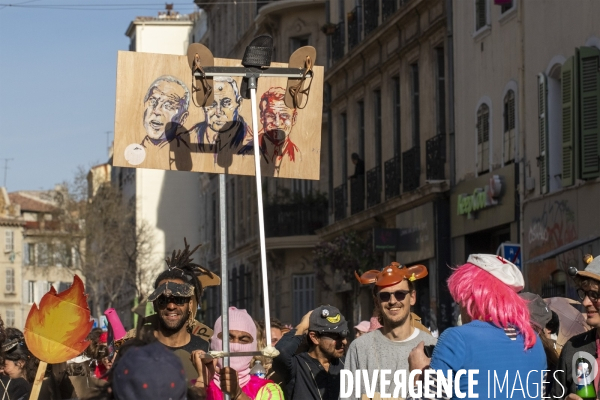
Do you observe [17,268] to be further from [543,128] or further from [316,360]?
[316,360]

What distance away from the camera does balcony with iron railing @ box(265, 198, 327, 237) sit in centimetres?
3728

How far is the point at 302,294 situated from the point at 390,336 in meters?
31.2

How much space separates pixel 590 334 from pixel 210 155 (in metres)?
2.53

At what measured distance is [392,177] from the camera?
2862 cm

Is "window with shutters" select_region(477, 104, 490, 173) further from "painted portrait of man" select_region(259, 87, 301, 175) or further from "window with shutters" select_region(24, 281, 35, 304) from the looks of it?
"window with shutters" select_region(24, 281, 35, 304)

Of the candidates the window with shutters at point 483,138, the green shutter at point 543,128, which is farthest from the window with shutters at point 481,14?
the green shutter at point 543,128

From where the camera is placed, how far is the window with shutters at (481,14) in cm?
2359

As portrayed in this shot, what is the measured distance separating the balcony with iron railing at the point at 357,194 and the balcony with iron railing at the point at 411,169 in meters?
3.57

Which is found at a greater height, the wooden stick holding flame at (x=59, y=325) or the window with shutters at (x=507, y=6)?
the window with shutters at (x=507, y=6)

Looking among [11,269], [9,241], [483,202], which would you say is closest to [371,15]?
[483,202]

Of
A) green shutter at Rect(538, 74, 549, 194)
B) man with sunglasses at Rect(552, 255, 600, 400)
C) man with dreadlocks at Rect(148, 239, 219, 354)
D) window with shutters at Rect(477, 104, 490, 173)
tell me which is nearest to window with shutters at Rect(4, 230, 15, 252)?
window with shutters at Rect(477, 104, 490, 173)

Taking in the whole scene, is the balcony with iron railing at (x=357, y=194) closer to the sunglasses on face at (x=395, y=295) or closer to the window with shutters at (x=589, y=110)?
the window with shutters at (x=589, y=110)

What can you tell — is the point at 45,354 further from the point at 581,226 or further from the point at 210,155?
the point at 581,226

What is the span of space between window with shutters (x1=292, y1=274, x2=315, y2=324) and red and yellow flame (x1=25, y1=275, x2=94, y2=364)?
31.5 meters
